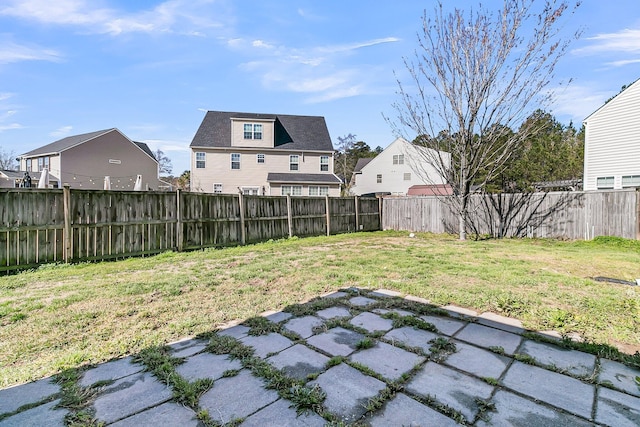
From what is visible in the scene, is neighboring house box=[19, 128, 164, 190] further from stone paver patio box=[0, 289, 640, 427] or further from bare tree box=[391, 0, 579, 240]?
stone paver patio box=[0, 289, 640, 427]

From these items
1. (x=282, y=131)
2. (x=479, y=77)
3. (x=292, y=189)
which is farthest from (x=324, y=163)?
(x=479, y=77)

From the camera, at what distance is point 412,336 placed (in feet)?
7.68

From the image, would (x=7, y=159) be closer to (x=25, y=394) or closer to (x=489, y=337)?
(x=25, y=394)

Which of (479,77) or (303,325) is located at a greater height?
(479,77)

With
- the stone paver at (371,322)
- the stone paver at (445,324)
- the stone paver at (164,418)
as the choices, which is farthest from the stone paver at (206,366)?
the stone paver at (445,324)

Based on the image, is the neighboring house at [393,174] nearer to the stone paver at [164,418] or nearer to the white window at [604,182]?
the white window at [604,182]

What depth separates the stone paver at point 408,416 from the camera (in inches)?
54.1

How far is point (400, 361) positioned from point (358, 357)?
0.87ft

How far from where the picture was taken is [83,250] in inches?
217

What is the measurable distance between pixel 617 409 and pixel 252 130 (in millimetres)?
19071

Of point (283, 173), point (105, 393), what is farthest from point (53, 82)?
point (105, 393)

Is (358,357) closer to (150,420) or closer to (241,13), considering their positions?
(150,420)

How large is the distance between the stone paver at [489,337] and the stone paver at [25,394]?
259 centimetres

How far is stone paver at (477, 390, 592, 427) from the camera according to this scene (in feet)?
4.51
